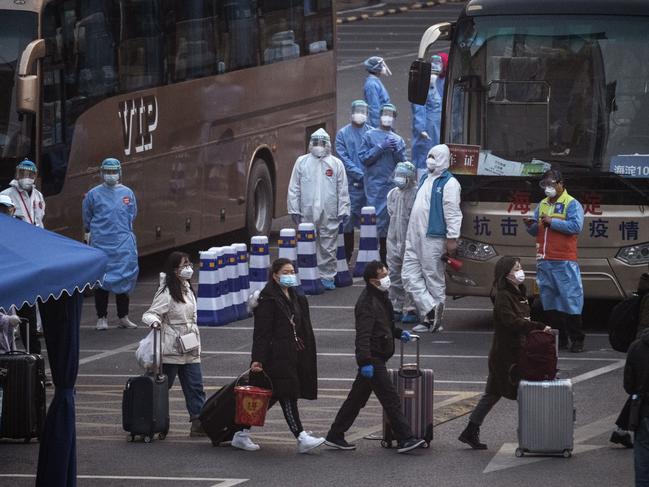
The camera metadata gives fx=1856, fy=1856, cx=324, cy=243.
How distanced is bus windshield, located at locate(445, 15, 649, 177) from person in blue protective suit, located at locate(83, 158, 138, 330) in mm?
3643

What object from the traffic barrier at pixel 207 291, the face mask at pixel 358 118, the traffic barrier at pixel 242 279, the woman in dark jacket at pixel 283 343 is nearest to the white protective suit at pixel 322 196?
the face mask at pixel 358 118

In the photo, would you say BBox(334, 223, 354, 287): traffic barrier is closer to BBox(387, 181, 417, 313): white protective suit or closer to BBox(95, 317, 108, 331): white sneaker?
BBox(387, 181, 417, 313): white protective suit

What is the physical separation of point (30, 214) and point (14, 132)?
3.81 feet

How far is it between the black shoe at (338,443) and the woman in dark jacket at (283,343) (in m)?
0.16

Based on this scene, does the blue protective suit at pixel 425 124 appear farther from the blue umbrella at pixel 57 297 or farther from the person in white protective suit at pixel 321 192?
the blue umbrella at pixel 57 297

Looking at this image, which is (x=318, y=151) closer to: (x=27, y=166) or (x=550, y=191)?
(x=27, y=166)

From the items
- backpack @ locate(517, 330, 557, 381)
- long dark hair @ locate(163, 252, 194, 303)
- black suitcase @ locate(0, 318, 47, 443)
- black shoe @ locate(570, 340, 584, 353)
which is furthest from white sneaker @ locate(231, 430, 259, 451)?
black shoe @ locate(570, 340, 584, 353)

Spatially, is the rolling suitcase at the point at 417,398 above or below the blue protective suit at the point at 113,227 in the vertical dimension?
below

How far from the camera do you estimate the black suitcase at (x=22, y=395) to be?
564 inches

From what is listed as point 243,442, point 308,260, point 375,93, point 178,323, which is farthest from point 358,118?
point 243,442

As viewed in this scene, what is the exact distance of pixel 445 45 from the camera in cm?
4991

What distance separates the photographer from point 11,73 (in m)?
19.5

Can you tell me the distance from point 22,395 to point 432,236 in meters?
5.92

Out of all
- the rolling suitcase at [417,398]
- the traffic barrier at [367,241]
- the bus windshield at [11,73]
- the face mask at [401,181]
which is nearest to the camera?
the rolling suitcase at [417,398]
